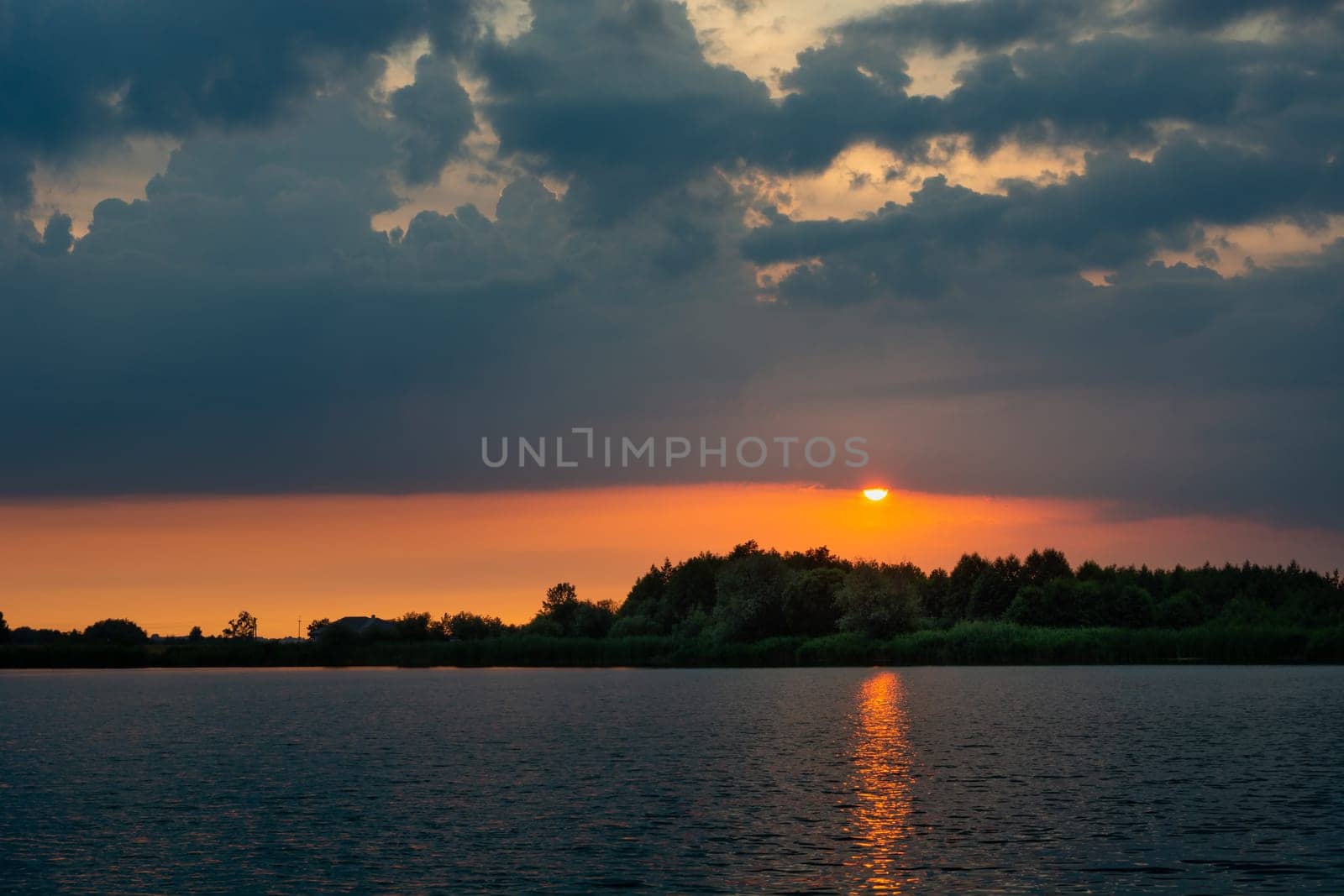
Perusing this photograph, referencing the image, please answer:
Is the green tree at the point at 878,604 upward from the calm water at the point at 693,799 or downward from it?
upward

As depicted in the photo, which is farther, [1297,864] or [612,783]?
[612,783]

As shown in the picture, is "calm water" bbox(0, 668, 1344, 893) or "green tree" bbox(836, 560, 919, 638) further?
"green tree" bbox(836, 560, 919, 638)

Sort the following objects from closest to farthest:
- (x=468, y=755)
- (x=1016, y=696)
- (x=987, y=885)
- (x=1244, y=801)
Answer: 1. (x=987, y=885)
2. (x=1244, y=801)
3. (x=468, y=755)
4. (x=1016, y=696)

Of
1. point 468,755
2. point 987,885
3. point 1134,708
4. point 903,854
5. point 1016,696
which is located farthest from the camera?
point 1016,696

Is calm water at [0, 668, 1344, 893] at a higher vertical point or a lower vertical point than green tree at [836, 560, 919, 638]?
lower

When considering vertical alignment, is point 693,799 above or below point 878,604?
below

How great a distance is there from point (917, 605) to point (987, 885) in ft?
529

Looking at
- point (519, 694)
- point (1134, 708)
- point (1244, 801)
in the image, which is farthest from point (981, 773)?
point (519, 694)

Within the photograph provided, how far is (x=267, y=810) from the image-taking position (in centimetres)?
4766

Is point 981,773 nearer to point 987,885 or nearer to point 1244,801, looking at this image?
point 1244,801

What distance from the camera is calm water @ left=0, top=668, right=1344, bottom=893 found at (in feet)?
113

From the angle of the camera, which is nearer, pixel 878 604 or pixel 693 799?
pixel 693 799

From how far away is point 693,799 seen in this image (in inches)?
1908

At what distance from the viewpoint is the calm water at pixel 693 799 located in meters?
34.4
